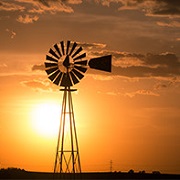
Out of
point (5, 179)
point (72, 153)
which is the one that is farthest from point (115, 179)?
point (72, 153)

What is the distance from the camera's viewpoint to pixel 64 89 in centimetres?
7225

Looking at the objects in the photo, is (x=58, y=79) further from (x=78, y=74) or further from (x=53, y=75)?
(x=78, y=74)

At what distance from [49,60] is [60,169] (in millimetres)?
9622

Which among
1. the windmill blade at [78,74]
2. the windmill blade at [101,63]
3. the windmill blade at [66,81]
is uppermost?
the windmill blade at [101,63]

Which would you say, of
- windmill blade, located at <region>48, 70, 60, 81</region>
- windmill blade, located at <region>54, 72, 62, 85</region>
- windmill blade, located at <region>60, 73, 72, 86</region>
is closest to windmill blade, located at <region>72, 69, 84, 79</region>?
windmill blade, located at <region>60, 73, 72, 86</region>

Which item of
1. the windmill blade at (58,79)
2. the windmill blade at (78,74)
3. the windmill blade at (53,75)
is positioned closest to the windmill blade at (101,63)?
the windmill blade at (78,74)

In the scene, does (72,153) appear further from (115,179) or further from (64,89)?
(115,179)

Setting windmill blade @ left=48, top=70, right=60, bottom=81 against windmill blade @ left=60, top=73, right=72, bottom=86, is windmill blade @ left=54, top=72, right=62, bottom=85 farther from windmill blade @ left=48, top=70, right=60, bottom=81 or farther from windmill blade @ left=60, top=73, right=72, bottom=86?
windmill blade @ left=60, top=73, right=72, bottom=86

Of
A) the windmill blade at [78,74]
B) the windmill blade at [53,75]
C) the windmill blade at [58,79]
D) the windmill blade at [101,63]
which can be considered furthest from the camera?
the windmill blade at [53,75]

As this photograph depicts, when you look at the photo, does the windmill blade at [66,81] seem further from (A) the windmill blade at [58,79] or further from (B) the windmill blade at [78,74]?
(B) the windmill blade at [78,74]

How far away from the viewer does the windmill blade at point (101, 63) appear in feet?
235

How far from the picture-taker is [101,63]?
71688 mm

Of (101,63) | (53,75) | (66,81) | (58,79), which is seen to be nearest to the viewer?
(101,63)

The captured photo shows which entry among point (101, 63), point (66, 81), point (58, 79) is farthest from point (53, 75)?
point (101, 63)
